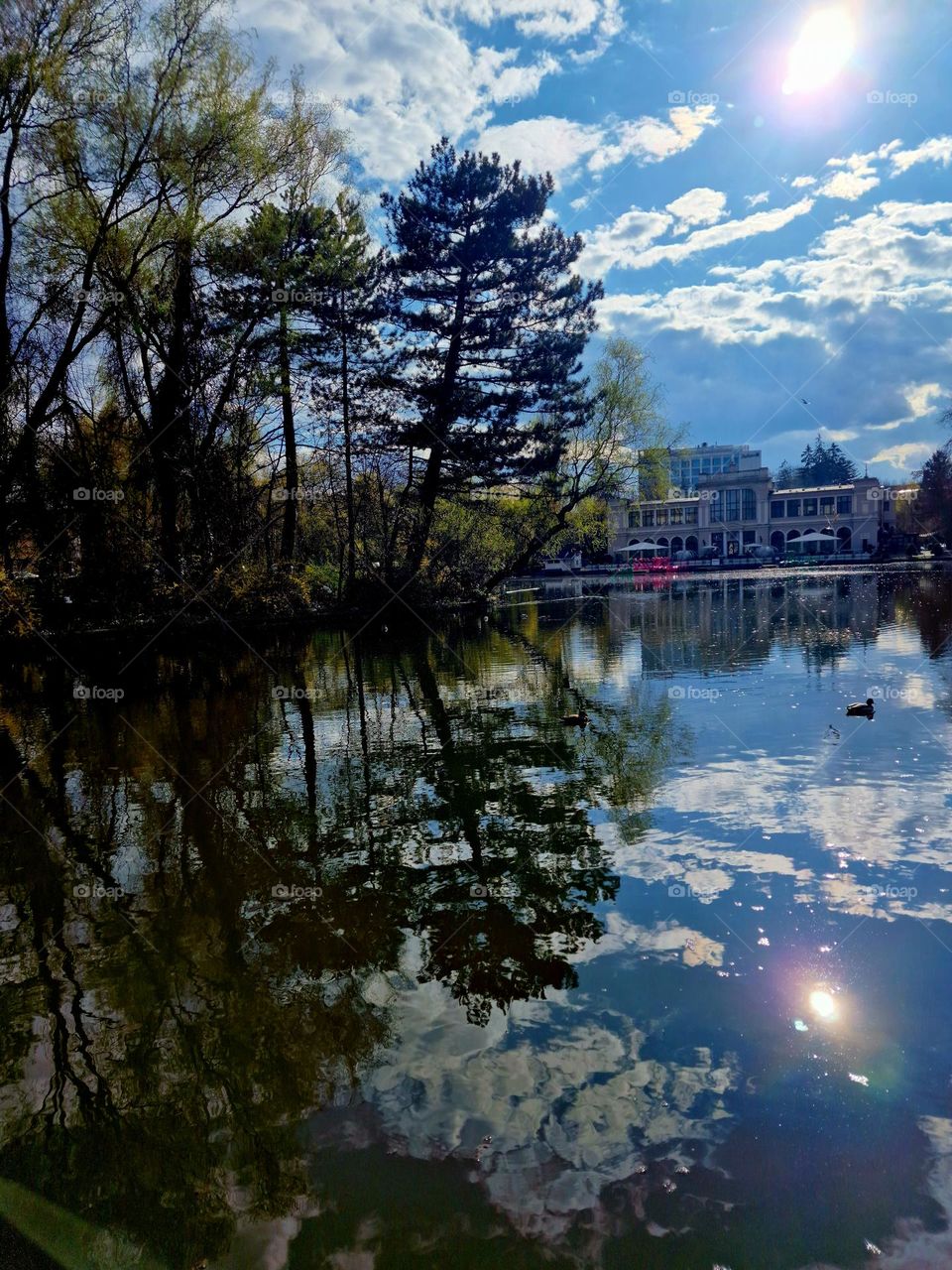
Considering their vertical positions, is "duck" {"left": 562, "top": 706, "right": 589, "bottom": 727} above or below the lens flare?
above

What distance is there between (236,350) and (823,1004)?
2499 centimetres

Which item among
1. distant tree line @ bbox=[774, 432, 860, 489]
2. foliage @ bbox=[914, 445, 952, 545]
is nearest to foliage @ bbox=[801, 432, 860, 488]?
distant tree line @ bbox=[774, 432, 860, 489]

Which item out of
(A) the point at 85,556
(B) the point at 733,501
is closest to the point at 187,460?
(A) the point at 85,556

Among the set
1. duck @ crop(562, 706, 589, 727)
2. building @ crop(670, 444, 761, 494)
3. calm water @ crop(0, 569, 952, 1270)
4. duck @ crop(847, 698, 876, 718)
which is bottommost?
calm water @ crop(0, 569, 952, 1270)

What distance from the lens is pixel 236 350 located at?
2478 centimetres

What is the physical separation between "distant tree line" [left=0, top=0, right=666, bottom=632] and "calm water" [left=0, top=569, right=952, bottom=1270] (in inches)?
569

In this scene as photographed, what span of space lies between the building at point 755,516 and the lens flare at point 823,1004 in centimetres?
9935

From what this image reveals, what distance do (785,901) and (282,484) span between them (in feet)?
92.9

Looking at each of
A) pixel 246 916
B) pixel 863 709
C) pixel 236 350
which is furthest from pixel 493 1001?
pixel 236 350

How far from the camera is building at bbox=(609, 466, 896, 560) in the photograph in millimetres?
100938

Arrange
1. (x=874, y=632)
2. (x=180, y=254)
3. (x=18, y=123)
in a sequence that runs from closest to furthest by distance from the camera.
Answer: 1. (x=18, y=123)
2. (x=874, y=632)
3. (x=180, y=254)

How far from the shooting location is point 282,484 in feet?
101

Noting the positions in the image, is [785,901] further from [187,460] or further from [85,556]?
[187,460]

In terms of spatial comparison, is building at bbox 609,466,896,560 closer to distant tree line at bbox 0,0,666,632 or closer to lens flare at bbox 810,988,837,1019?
distant tree line at bbox 0,0,666,632
